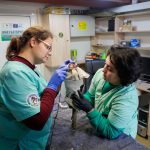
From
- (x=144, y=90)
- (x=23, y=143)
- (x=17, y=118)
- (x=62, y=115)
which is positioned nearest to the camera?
(x=17, y=118)

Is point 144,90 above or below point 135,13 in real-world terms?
below

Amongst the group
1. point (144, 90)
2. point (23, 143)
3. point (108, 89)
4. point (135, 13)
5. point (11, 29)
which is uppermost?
point (135, 13)

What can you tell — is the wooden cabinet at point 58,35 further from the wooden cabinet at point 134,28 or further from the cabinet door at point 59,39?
the wooden cabinet at point 134,28

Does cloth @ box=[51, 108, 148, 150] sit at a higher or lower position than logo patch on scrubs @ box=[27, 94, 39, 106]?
lower

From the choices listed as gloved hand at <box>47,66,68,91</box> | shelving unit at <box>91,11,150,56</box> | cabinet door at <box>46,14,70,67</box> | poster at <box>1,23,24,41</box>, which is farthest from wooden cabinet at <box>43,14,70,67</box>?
gloved hand at <box>47,66,68,91</box>

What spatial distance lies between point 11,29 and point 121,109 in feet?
9.51

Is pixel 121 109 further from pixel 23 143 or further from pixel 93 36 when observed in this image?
pixel 93 36

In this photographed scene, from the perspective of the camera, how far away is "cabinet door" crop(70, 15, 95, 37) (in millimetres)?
3840

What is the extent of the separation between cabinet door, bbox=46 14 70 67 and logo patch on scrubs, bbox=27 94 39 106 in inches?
99.4

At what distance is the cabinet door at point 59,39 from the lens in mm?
3430

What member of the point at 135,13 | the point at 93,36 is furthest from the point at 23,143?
the point at 93,36

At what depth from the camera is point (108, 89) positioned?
1.34 m

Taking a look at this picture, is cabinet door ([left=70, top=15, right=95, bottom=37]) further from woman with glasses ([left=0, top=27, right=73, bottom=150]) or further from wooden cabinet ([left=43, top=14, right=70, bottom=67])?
woman with glasses ([left=0, top=27, right=73, bottom=150])

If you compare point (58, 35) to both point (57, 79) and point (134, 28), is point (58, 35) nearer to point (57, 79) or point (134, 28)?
point (134, 28)
